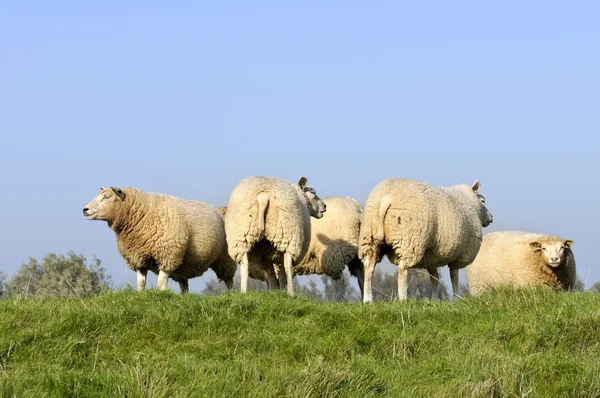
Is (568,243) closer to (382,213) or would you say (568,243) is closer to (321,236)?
(382,213)

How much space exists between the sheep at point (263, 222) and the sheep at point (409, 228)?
45.5 inches

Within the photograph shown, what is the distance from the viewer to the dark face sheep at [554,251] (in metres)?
15.6

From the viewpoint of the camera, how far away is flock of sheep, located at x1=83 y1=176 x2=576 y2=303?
13818 millimetres

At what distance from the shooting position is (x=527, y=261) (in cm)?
1622

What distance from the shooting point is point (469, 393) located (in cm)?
655

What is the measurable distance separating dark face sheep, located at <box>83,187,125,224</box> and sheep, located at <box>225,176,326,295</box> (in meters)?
2.47

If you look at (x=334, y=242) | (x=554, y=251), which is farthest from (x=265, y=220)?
(x=554, y=251)

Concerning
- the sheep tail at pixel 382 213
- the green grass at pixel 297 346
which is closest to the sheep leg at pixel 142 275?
the sheep tail at pixel 382 213

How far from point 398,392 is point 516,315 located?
2621 mm

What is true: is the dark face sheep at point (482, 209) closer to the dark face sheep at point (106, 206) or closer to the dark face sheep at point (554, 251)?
the dark face sheep at point (554, 251)

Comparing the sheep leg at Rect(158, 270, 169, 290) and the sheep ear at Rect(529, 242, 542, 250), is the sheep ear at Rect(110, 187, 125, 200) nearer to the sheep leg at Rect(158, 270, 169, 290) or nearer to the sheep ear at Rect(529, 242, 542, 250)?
the sheep leg at Rect(158, 270, 169, 290)

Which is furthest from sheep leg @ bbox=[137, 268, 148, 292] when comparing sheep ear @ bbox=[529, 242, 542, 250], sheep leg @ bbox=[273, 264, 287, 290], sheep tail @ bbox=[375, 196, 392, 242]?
sheep ear @ bbox=[529, 242, 542, 250]

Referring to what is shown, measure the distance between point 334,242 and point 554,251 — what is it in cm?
477

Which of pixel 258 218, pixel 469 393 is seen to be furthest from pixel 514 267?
pixel 469 393
